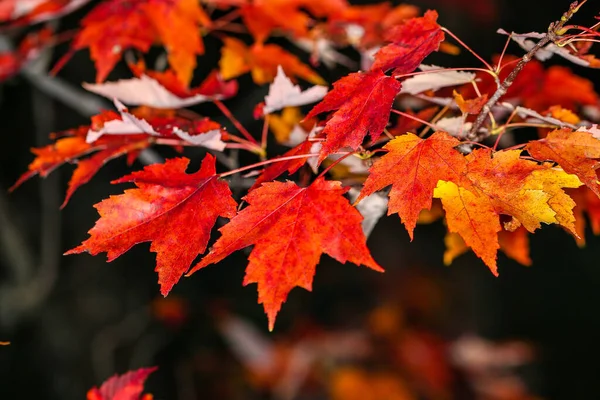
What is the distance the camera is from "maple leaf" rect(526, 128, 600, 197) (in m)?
0.63

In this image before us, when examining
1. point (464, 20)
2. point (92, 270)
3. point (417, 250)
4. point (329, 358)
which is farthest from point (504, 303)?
point (92, 270)

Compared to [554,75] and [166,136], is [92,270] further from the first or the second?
[554,75]

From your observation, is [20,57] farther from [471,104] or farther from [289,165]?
[471,104]

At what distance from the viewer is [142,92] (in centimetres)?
92

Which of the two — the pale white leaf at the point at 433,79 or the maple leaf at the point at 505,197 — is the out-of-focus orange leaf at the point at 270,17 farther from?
the maple leaf at the point at 505,197

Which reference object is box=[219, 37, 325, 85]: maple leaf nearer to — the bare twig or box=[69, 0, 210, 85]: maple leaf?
box=[69, 0, 210, 85]: maple leaf

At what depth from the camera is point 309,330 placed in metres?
3.26

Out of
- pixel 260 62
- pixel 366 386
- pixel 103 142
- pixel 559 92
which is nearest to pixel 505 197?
pixel 559 92

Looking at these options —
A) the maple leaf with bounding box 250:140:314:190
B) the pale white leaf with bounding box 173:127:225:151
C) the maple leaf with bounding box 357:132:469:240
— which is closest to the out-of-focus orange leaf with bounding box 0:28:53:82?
the pale white leaf with bounding box 173:127:225:151

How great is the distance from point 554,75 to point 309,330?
8.15 ft

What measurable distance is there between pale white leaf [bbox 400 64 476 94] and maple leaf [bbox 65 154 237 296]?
1.00 ft

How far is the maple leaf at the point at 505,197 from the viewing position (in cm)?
64

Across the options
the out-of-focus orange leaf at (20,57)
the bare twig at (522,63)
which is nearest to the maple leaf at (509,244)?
the bare twig at (522,63)

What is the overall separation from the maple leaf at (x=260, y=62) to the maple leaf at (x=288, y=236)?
2.00ft
